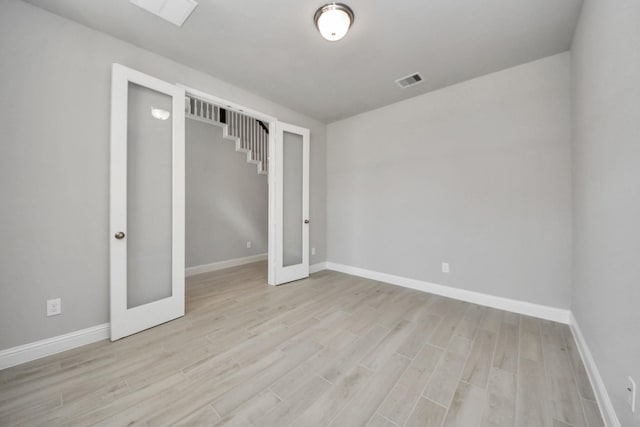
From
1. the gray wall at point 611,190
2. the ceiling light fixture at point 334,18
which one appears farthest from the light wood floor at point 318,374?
the ceiling light fixture at point 334,18

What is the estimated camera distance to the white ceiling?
1868 millimetres

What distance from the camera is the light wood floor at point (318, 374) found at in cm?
133

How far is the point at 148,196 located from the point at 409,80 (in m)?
3.26

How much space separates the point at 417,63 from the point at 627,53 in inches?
68.8

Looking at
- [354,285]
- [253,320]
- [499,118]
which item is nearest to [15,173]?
[253,320]

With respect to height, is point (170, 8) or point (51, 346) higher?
point (170, 8)

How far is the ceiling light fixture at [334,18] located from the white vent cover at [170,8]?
0.98 m

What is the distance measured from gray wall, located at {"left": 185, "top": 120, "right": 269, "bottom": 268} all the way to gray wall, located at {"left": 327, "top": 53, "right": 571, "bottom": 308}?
2.25 meters

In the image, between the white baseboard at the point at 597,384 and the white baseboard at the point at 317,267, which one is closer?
the white baseboard at the point at 597,384

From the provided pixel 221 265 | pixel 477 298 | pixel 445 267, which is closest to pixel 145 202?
pixel 221 265

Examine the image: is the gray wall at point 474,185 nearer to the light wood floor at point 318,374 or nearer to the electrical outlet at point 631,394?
the light wood floor at point 318,374

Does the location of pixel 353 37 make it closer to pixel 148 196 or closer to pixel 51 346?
pixel 148 196

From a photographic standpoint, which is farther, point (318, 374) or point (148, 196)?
point (148, 196)

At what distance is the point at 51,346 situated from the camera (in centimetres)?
188
